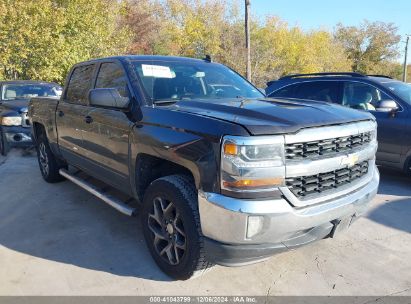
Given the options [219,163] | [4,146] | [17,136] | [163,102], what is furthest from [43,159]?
[219,163]

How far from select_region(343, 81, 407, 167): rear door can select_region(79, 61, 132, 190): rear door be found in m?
4.08

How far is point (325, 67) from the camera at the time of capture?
4319 cm

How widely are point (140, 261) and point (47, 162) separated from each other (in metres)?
3.24

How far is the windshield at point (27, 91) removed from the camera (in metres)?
9.05

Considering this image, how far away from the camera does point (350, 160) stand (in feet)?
9.90

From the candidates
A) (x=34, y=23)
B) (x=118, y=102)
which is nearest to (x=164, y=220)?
(x=118, y=102)

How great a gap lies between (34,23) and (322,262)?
15463 millimetres

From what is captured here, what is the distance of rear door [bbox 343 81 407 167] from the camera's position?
19.0 ft

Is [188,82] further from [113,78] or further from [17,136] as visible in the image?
[17,136]

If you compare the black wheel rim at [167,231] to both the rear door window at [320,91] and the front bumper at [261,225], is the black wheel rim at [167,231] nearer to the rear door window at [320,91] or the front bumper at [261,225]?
the front bumper at [261,225]

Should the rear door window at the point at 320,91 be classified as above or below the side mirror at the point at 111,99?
below

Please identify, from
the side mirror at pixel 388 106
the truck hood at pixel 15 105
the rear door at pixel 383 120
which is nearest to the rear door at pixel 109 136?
the side mirror at pixel 388 106

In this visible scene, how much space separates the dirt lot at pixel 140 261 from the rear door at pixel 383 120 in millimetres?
1225

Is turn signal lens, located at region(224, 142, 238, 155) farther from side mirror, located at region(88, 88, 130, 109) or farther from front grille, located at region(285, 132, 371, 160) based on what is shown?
side mirror, located at region(88, 88, 130, 109)
